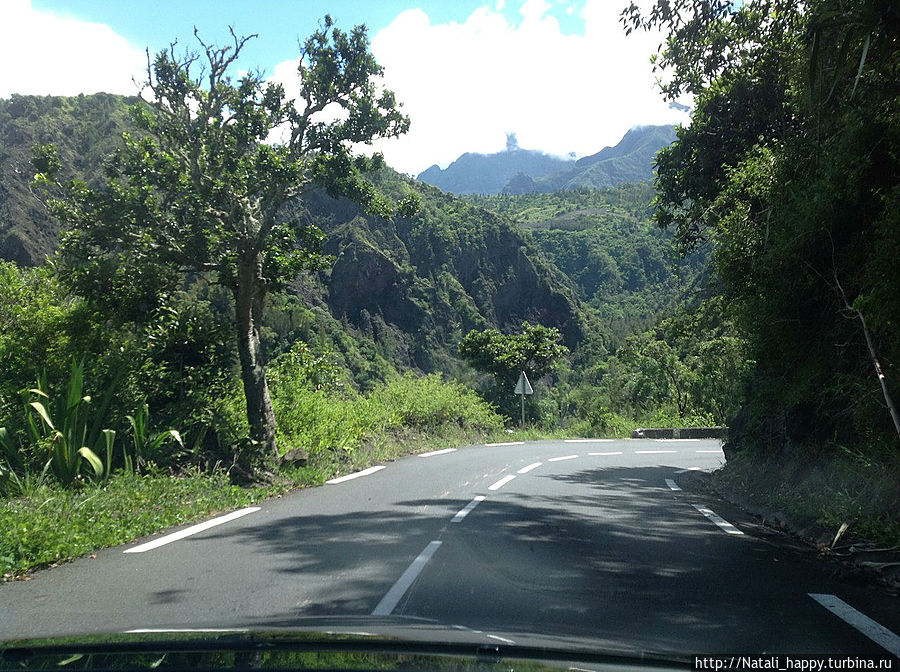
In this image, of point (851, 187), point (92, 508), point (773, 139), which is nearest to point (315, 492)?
point (92, 508)

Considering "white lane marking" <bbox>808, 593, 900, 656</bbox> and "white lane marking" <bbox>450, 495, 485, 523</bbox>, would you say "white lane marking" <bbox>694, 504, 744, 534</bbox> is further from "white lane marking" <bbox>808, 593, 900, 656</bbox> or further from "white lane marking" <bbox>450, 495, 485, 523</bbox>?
"white lane marking" <bbox>808, 593, 900, 656</bbox>

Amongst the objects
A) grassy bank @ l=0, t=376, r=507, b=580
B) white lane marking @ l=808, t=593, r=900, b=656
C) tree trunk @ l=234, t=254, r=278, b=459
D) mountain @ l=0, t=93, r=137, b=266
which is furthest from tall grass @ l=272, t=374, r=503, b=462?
mountain @ l=0, t=93, r=137, b=266

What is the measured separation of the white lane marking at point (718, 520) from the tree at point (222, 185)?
741cm

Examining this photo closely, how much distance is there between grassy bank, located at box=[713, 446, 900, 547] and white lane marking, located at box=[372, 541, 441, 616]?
447cm

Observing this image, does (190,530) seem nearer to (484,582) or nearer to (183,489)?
(183,489)

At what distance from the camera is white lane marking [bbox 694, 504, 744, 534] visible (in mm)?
9005

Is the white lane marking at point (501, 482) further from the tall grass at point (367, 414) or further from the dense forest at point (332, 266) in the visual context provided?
the tall grass at point (367, 414)

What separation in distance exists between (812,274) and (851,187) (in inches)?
66.7

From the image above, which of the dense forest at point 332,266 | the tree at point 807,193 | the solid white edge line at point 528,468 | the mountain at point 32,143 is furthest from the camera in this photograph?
the mountain at point 32,143

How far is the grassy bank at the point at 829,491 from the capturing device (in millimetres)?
8016

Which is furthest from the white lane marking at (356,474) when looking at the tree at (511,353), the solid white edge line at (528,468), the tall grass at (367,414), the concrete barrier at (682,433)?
the tree at (511,353)

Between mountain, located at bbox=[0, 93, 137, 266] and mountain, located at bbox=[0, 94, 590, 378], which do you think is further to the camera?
mountain, located at bbox=[0, 94, 590, 378]

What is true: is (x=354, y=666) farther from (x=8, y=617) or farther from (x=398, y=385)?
(x=398, y=385)

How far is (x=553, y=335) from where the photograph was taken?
40.5 meters
